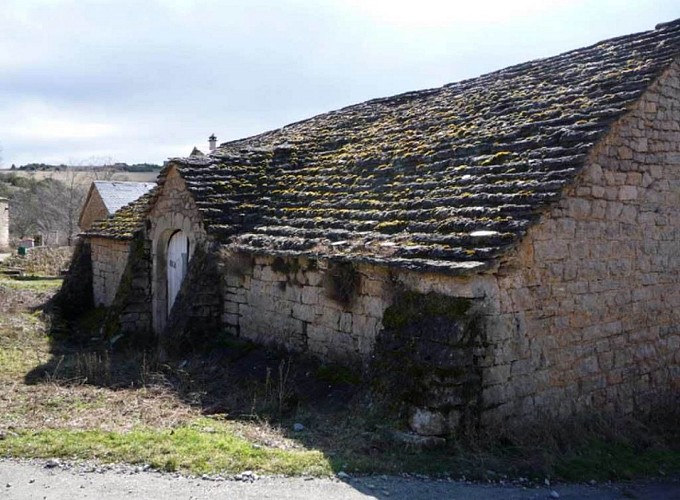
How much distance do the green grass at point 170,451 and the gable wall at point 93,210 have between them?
22970 millimetres

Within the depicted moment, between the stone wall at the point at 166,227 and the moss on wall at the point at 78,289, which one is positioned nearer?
the stone wall at the point at 166,227

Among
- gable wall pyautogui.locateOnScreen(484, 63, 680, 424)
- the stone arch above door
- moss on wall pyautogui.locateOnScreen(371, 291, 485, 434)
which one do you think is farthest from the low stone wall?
the stone arch above door

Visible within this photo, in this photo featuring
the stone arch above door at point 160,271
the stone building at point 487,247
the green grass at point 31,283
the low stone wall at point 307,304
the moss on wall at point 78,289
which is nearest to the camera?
the stone building at point 487,247

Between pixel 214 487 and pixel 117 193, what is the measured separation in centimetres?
2646

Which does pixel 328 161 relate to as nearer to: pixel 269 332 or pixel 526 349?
pixel 269 332

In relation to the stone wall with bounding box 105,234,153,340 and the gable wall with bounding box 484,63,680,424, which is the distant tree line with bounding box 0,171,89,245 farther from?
the gable wall with bounding box 484,63,680,424

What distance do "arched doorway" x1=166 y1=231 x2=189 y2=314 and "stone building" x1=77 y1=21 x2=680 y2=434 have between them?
8 centimetres

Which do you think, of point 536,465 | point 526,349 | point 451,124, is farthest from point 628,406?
point 451,124

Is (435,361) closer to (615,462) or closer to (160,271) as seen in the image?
(615,462)

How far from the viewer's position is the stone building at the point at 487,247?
704 cm

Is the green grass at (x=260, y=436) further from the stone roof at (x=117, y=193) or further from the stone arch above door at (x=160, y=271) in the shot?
the stone roof at (x=117, y=193)

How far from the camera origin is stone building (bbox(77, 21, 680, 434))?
23.1 feet

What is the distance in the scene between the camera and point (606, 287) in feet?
27.0

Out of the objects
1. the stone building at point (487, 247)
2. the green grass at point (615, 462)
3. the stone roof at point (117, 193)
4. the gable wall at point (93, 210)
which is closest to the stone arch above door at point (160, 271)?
the stone building at point (487, 247)
